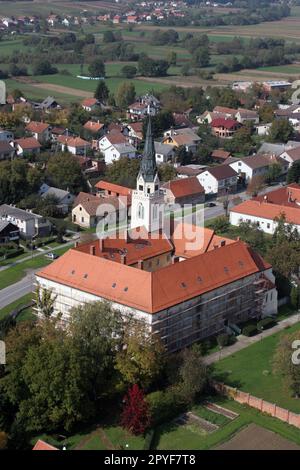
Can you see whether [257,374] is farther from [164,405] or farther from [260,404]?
[164,405]

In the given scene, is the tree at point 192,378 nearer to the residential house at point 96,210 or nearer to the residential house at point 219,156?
the residential house at point 96,210

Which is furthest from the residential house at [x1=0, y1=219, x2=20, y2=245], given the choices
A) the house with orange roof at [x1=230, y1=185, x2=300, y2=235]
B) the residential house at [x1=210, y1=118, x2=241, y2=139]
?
the residential house at [x1=210, y1=118, x2=241, y2=139]

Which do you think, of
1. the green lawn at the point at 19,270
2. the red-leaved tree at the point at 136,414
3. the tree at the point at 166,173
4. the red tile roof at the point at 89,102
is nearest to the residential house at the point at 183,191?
the tree at the point at 166,173

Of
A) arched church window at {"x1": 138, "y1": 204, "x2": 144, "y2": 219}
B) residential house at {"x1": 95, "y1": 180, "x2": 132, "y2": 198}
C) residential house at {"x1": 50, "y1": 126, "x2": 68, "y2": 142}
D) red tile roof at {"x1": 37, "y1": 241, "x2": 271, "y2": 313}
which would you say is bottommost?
residential house at {"x1": 95, "y1": 180, "x2": 132, "y2": 198}

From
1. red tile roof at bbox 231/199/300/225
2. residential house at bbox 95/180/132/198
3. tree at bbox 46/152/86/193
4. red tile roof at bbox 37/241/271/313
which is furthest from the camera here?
tree at bbox 46/152/86/193

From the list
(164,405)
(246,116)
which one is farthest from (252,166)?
(164,405)

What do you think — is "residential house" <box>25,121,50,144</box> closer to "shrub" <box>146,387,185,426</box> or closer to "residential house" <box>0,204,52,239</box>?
"residential house" <box>0,204,52,239</box>
